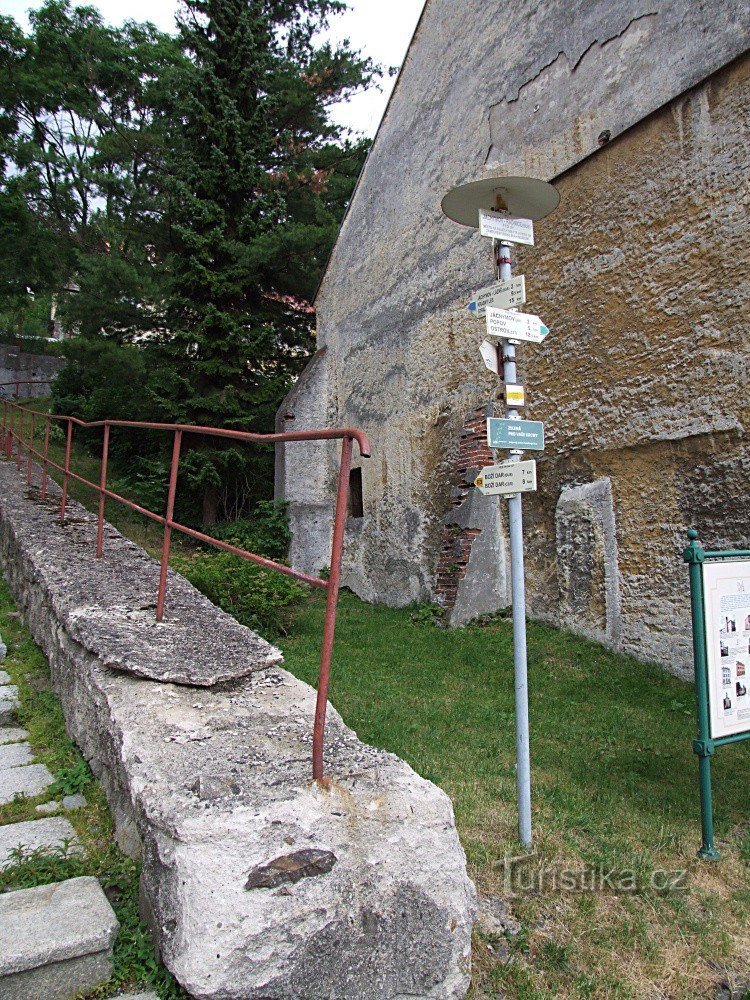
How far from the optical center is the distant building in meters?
5.66

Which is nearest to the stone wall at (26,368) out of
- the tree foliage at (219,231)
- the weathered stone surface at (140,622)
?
the tree foliage at (219,231)

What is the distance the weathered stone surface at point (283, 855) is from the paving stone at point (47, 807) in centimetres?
26

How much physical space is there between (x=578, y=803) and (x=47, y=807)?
8.36ft

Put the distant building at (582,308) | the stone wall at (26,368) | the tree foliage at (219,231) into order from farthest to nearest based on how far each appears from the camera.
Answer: the stone wall at (26,368), the tree foliage at (219,231), the distant building at (582,308)

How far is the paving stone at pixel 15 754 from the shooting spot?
3184 mm

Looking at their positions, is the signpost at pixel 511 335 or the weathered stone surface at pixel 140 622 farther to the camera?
the signpost at pixel 511 335

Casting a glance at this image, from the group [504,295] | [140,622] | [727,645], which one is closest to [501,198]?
[504,295]

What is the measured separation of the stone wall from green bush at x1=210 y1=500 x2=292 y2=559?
15.0 m

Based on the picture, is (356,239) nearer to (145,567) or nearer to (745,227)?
(745,227)

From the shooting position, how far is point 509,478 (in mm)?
3441

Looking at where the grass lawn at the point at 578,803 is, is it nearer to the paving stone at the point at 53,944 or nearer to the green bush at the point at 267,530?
the paving stone at the point at 53,944

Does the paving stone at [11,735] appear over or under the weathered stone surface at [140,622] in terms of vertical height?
under

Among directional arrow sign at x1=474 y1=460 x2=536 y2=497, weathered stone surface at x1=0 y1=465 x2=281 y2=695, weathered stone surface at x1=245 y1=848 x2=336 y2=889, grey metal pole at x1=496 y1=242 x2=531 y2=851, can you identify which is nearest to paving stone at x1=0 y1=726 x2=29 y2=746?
weathered stone surface at x1=0 y1=465 x2=281 y2=695

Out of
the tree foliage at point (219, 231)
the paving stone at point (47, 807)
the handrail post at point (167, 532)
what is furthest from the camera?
the tree foliage at point (219, 231)
